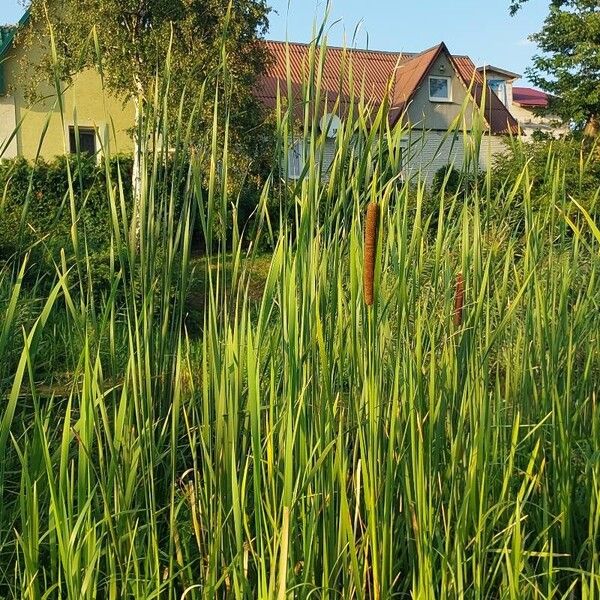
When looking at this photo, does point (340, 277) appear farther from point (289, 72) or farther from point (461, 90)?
point (461, 90)

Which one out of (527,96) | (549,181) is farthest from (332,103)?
(527,96)

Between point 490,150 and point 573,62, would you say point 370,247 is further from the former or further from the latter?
point 573,62

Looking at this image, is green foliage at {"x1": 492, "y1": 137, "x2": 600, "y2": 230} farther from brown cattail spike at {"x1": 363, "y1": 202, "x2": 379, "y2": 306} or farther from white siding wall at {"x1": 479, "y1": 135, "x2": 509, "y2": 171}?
brown cattail spike at {"x1": 363, "y1": 202, "x2": 379, "y2": 306}

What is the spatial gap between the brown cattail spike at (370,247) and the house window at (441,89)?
75.7 feet

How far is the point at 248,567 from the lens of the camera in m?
1.44

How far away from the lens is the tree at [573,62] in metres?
15.4

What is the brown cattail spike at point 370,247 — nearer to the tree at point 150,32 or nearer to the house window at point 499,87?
the tree at point 150,32

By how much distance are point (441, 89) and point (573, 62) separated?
8.06 meters

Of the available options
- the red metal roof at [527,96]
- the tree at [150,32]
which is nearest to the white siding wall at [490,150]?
the tree at [150,32]

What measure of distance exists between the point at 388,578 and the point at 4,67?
15.9 m

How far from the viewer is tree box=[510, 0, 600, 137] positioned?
50.5ft

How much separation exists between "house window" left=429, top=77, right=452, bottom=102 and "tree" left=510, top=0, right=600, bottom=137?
688 cm

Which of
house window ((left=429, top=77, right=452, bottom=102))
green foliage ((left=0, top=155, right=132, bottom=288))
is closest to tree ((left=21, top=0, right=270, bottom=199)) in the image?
green foliage ((left=0, top=155, right=132, bottom=288))

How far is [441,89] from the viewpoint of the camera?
23469 millimetres
